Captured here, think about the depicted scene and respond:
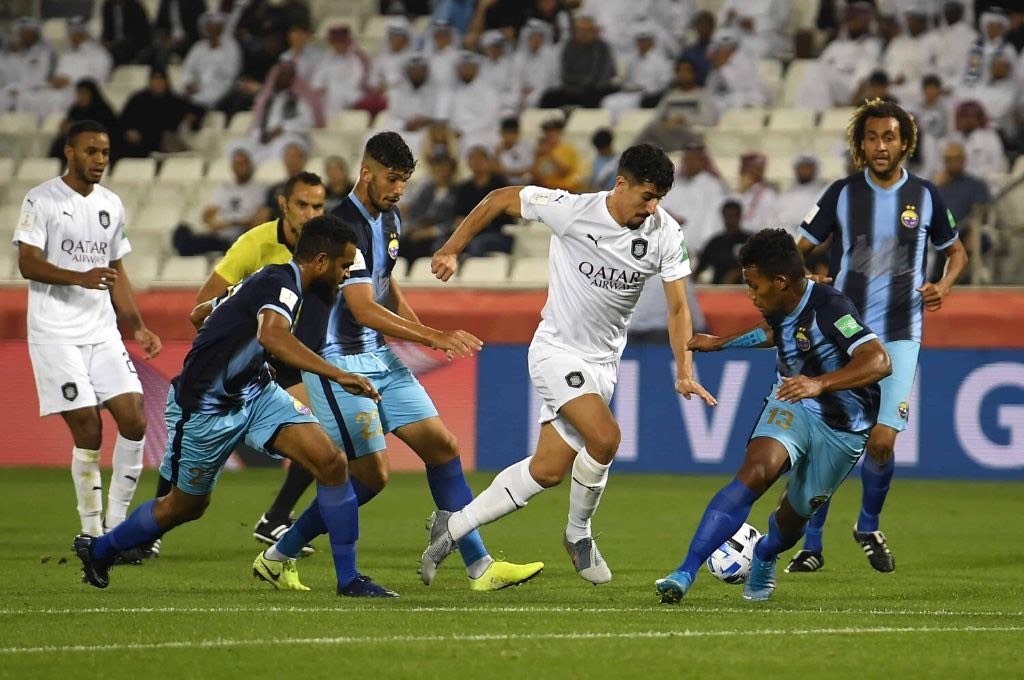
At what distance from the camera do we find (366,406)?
301 inches

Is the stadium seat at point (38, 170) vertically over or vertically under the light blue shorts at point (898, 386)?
under

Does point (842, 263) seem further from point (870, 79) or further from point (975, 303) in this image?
point (870, 79)

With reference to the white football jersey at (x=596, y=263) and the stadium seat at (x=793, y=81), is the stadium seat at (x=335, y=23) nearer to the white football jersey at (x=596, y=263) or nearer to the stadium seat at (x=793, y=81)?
the stadium seat at (x=793, y=81)

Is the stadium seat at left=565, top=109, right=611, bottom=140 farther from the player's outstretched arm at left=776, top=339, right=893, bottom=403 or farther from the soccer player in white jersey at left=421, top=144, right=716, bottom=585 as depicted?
the player's outstretched arm at left=776, top=339, right=893, bottom=403

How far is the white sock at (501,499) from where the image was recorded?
7.16m

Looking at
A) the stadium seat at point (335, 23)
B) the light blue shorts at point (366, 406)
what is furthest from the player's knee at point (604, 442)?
the stadium seat at point (335, 23)

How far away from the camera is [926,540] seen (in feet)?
32.2

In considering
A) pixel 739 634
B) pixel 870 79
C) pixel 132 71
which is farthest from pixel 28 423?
pixel 739 634

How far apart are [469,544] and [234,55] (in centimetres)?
1299

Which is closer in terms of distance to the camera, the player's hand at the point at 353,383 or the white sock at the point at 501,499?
the player's hand at the point at 353,383

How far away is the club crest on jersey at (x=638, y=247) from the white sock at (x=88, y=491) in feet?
10.6

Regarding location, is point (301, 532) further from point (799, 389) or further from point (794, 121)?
point (794, 121)

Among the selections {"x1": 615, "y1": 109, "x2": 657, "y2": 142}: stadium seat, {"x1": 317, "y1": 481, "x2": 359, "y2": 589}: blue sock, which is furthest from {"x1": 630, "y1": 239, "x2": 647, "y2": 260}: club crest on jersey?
{"x1": 615, "y1": 109, "x2": 657, "y2": 142}: stadium seat

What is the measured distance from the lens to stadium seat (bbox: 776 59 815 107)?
1706 centimetres
